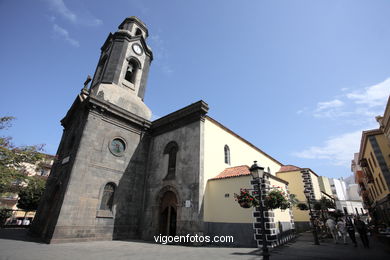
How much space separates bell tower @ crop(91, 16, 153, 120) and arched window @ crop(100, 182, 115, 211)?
6.79 metres

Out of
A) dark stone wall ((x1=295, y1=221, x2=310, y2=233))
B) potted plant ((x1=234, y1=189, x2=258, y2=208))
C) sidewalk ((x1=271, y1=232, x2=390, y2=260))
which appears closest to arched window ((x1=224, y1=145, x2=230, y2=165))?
potted plant ((x1=234, y1=189, x2=258, y2=208))

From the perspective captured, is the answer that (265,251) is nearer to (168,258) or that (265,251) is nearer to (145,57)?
(168,258)

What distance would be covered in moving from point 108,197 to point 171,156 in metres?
5.34

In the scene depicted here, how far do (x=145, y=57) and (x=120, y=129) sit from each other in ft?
31.3

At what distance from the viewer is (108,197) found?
13945 mm

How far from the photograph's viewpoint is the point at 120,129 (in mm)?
15961

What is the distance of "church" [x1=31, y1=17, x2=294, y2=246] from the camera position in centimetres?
1186

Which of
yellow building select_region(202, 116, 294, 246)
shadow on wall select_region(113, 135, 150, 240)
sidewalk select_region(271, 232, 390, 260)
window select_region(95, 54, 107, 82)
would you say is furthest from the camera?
window select_region(95, 54, 107, 82)

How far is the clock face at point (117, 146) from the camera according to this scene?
15084 millimetres

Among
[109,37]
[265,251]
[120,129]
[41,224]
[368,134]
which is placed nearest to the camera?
[265,251]

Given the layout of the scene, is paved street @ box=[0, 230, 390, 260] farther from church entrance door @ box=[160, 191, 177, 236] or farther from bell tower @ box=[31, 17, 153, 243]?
church entrance door @ box=[160, 191, 177, 236]

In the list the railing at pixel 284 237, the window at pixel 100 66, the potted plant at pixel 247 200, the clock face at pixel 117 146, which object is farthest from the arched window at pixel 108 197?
the window at pixel 100 66

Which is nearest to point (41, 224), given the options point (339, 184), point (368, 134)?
point (368, 134)

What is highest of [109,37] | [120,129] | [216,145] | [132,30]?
[132,30]
